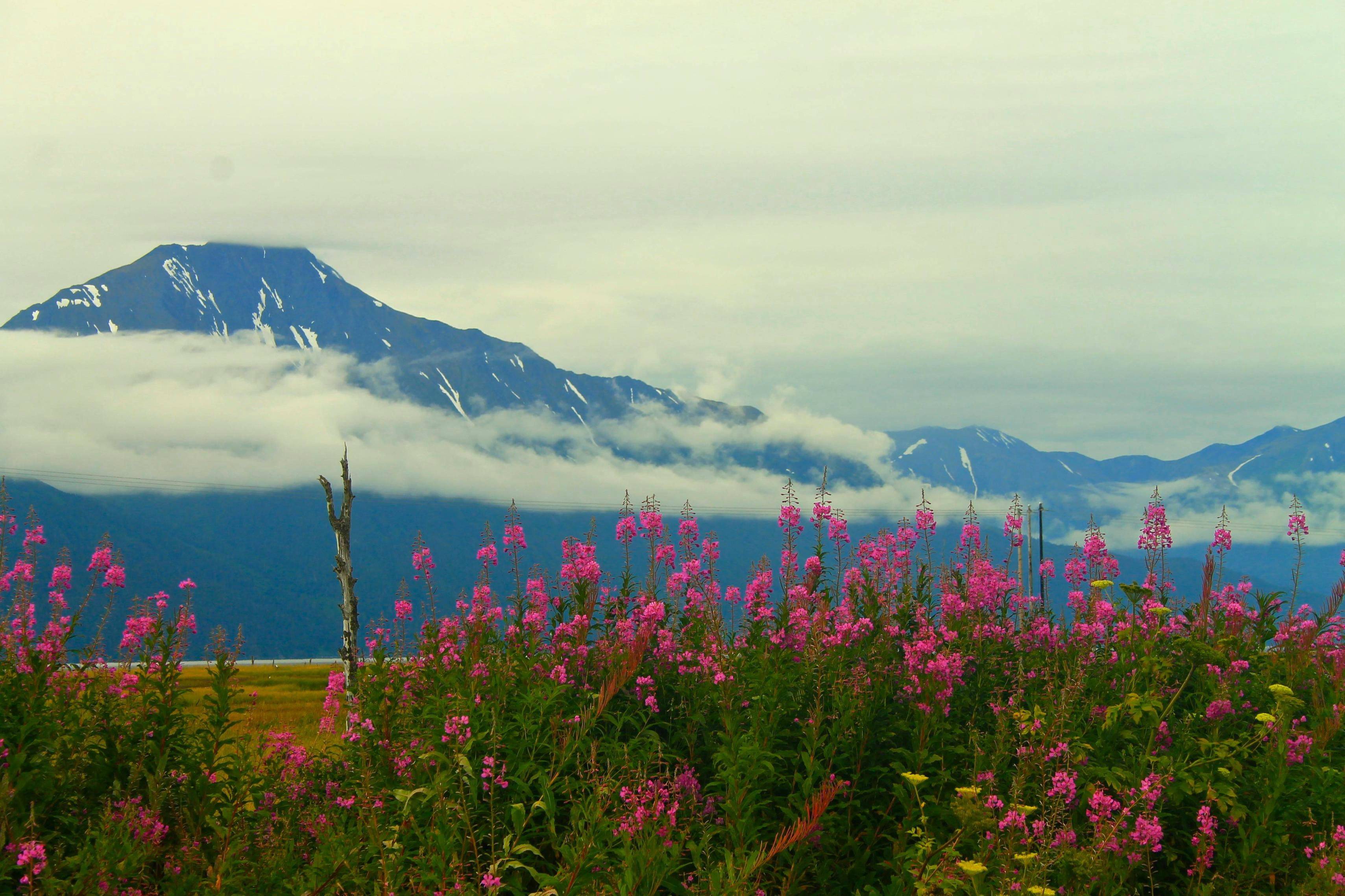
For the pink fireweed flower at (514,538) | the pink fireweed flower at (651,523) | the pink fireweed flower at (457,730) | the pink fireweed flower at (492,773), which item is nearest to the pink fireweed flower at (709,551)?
the pink fireweed flower at (651,523)

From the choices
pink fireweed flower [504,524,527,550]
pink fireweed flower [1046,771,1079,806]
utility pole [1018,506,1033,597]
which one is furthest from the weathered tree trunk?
pink fireweed flower [1046,771,1079,806]

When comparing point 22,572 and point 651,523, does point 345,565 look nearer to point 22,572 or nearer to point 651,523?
point 22,572

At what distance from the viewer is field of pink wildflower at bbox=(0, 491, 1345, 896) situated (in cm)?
660

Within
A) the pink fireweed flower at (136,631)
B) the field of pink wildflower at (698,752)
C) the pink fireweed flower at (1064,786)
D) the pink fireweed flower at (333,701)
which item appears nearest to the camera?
the field of pink wildflower at (698,752)

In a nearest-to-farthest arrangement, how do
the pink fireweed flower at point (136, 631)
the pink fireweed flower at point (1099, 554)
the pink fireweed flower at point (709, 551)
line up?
the pink fireweed flower at point (136, 631)
the pink fireweed flower at point (709, 551)
the pink fireweed flower at point (1099, 554)

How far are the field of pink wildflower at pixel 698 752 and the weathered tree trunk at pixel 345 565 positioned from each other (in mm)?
14182

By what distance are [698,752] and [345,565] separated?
21.4 m

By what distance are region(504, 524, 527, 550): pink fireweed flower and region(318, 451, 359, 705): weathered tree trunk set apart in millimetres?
13703

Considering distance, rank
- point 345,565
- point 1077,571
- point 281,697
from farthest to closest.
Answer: point 281,697 < point 345,565 < point 1077,571

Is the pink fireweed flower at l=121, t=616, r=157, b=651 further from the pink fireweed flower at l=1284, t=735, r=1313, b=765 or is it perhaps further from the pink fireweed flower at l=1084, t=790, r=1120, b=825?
the pink fireweed flower at l=1284, t=735, r=1313, b=765

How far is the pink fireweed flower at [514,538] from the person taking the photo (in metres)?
11.0

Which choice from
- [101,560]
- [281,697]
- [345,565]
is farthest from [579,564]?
[281,697]

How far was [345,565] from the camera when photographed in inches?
1088

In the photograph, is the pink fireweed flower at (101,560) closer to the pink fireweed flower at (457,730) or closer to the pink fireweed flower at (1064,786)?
the pink fireweed flower at (457,730)
